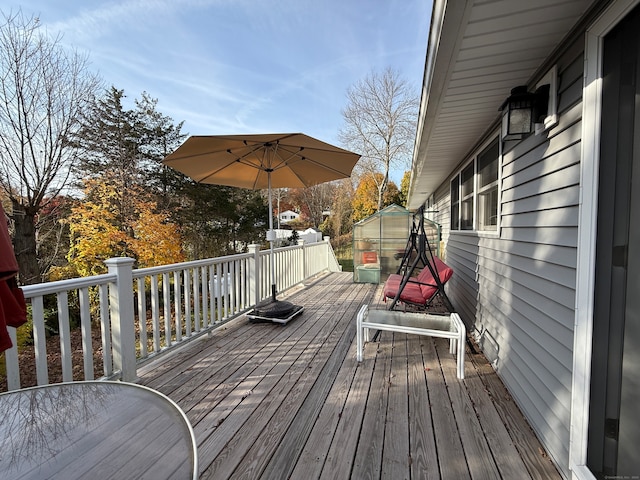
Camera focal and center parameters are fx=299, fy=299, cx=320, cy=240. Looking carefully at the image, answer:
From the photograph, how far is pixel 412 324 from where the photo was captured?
3000mm

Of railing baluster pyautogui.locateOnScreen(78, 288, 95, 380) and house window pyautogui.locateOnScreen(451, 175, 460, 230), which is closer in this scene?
railing baluster pyautogui.locateOnScreen(78, 288, 95, 380)

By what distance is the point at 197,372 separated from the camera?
2.66 meters

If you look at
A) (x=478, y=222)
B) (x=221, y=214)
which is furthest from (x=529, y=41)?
(x=221, y=214)

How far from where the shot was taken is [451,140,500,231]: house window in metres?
3.12

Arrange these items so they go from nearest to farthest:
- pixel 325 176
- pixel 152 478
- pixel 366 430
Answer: pixel 152 478 < pixel 366 430 < pixel 325 176

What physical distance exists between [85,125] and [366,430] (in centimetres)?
968

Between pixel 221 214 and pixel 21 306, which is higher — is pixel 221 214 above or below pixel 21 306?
above

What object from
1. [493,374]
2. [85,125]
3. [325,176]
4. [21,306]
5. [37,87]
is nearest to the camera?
[21,306]

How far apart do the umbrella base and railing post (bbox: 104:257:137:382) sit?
5.69 feet

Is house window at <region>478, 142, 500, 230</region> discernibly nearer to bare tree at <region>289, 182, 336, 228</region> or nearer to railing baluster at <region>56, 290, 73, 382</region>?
railing baluster at <region>56, 290, 73, 382</region>

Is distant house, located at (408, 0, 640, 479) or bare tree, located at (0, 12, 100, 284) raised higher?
bare tree, located at (0, 12, 100, 284)

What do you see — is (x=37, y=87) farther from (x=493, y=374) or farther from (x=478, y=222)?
(x=493, y=374)

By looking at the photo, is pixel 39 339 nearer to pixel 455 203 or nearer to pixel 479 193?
pixel 479 193

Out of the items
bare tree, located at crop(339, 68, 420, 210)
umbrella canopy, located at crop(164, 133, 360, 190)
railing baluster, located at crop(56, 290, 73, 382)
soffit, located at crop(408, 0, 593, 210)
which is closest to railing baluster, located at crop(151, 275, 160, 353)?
railing baluster, located at crop(56, 290, 73, 382)
